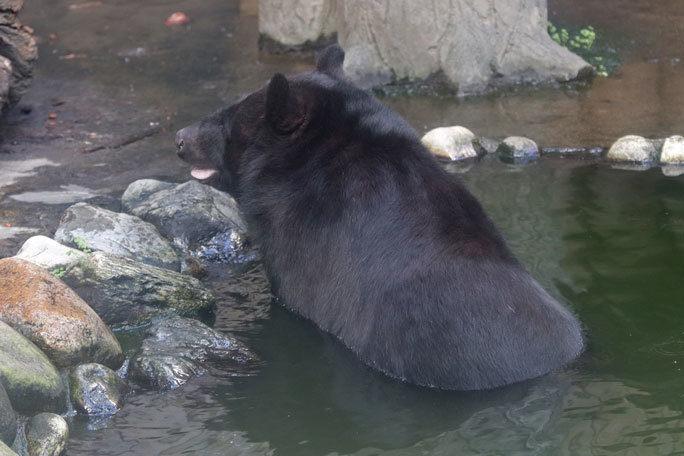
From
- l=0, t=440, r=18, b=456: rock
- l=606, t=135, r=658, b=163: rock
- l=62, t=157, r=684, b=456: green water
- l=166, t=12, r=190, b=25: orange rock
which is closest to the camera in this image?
l=0, t=440, r=18, b=456: rock

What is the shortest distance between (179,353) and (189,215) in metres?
1.92

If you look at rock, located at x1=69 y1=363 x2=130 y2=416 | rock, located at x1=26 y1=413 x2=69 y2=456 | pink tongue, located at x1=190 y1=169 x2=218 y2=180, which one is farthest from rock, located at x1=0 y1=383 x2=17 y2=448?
pink tongue, located at x1=190 y1=169 x2=218 y2=180

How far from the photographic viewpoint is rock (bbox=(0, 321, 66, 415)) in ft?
13.2

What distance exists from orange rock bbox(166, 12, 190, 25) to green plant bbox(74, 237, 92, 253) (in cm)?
787

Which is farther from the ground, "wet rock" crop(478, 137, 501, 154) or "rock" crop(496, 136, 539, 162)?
"rock" crop(496, 136, 539, 162)

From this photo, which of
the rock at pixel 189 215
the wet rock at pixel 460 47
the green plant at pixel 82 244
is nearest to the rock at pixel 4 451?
the green plant at pixel 82 244

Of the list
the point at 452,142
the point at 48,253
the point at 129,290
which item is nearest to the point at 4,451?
the point at 129,290

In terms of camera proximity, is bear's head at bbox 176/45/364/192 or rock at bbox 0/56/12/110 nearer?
bear's head at bbox 176/45/364/192

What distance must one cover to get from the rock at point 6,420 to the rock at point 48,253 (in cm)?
144

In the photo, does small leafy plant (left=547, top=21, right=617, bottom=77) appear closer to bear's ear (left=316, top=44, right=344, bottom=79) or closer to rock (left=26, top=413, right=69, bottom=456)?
bear's ear (left=316, top=44, right=344, bottom=79)

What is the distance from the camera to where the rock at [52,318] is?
14.7 feet

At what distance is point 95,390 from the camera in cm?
432

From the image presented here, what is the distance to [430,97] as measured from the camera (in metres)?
9.58

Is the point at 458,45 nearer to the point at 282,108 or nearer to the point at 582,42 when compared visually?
the point at 582,42
